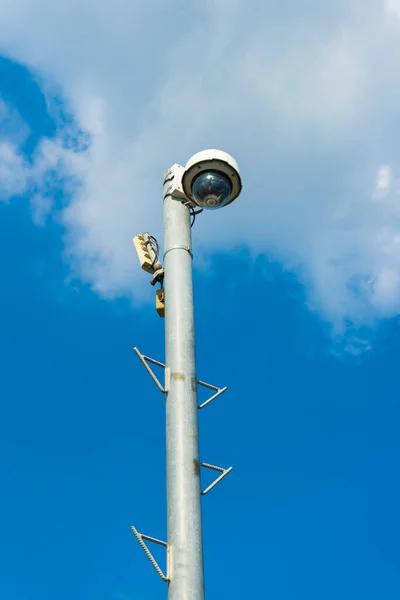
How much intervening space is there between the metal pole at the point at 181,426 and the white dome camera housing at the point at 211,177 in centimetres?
96

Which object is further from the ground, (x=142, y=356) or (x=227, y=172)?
(x=227, y=172)

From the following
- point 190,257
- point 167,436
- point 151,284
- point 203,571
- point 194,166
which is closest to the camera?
point 203,571

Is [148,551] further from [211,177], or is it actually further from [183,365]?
[211,177]

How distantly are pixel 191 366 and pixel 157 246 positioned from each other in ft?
10.3

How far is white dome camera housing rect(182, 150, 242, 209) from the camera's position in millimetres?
8945

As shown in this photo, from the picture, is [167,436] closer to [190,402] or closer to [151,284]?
[190,402]

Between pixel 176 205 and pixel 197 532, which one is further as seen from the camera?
pixel 176 205

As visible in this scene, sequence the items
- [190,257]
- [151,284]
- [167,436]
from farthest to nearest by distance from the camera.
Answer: [151,284], [190,257], [167,436]

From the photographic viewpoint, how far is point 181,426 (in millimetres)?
8195

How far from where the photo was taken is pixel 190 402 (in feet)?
27.7

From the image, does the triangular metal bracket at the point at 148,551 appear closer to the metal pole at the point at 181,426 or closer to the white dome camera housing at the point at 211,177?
the metal pole at the point at 181,426

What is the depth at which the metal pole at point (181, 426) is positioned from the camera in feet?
24.5

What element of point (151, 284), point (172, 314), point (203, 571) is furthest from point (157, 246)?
point (203, 571)

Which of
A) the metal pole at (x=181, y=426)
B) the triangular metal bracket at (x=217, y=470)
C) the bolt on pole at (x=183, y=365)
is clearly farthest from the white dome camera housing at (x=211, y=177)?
the triangular metal bracket at (x=217, y=470)
